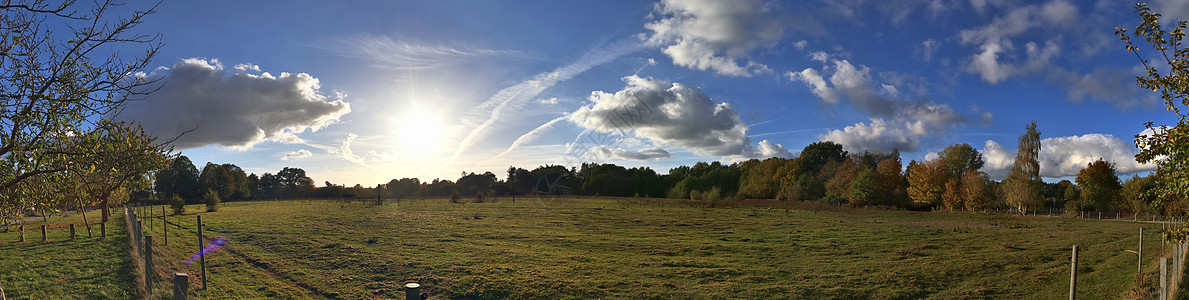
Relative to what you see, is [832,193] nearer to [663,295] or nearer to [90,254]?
[663,295]

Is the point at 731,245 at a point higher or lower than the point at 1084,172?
lower

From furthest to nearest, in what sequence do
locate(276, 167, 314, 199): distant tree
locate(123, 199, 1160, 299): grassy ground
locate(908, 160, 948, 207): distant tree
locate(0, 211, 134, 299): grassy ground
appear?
locate(276, 167, 314, 199): distant tree, locate(908, 160, 948, 207): distant tree, locate(123, 199, 1160, 299): grassy ground, locate(0, 211, 134, 299): grassy ground

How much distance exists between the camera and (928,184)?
62.7 meters

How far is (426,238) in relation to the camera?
22828 mm

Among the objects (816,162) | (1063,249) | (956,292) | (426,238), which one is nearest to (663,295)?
(956,292)

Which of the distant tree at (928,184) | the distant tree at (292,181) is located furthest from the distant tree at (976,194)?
the distant tree at (292,181)

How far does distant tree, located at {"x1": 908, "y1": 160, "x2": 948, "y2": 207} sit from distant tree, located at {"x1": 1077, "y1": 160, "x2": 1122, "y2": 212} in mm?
12902

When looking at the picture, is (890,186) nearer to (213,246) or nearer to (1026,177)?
(1026,177)

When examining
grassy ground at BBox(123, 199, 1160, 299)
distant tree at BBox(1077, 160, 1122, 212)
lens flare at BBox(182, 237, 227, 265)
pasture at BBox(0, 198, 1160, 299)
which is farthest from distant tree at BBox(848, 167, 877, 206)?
lens flare at BBox(182, 237, 227, 265)

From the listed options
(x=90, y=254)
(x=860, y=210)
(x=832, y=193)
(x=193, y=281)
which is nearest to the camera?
(x=193, y=281)

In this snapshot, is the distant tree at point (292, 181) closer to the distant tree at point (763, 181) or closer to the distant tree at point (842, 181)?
the distant tree at point (763, 181)

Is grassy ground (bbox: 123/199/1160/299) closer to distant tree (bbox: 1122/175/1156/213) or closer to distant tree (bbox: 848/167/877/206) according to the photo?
distant tree (bbox: 1122/175/1156/213)

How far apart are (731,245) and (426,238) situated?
46.7 ft

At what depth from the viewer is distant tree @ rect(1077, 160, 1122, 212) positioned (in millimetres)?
52812
